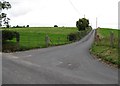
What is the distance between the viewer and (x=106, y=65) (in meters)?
16.4

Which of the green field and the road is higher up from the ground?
the road

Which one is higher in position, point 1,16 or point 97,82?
point 1,16

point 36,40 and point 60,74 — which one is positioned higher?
point 60,74

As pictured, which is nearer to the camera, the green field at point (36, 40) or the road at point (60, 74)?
the road at point (60, 74)

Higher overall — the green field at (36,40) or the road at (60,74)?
the road at (60,74)

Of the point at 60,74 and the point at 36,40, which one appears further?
the point at 36,40

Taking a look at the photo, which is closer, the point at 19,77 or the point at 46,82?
the point at 46,82

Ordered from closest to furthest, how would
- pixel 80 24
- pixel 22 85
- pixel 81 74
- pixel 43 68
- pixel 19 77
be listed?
pixel 22 85 < pixel 19 77 < pixel 81 74 < pixel 43 68 < pixel 80 24

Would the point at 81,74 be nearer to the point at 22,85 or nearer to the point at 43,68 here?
the point at 43,68

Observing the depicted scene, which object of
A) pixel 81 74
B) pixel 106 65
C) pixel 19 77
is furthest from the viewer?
pixel 106 65

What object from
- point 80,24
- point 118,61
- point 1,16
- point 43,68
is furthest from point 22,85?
point 80,24

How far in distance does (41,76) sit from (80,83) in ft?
6.45

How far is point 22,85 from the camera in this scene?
11.0 metres

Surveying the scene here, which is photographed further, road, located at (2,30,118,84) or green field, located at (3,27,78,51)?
green field, located at (3,27,78,51)
